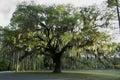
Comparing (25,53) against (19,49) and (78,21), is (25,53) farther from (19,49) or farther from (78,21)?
(78,21)

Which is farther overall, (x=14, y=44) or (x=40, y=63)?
(x=40, y=63)

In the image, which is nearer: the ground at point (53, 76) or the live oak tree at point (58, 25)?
the ground at point (53, 76)

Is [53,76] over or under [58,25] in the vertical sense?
under

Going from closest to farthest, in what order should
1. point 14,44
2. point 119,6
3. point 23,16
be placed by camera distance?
point 119,6 < point 23,16 < point 14,44

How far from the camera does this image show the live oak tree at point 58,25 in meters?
31.6

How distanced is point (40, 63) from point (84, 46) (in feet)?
124

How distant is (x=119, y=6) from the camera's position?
21578mm

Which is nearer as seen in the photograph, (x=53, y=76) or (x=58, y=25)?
(x=53, y=76)

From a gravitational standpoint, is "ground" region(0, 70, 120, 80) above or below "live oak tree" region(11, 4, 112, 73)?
below

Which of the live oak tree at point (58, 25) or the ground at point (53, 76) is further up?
the live oak tree at point (58, 25)

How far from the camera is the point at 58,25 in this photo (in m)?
31.7

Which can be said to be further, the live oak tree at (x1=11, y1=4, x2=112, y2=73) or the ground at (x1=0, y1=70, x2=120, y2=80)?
the live oak tree at (x1=11, y1=4, x2=112, y2=73)

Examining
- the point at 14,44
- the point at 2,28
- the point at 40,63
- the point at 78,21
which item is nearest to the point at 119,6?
the point at 78,21

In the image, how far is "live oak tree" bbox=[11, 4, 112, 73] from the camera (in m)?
31.6
